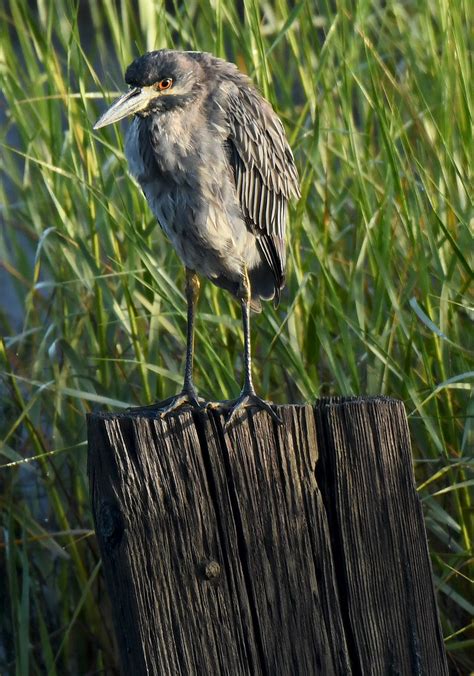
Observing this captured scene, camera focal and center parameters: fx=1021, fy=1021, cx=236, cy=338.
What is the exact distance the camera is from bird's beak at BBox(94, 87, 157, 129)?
7.72 ft

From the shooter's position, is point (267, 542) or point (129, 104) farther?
point (129, 104)

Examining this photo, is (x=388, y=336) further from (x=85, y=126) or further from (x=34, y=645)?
(x=34, y=645)

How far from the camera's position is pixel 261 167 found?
2732 mm

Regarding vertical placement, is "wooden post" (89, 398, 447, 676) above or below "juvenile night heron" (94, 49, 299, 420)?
below

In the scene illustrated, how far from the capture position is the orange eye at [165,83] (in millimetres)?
2479

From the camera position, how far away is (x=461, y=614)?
2699 millimetres

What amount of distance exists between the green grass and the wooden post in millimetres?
800

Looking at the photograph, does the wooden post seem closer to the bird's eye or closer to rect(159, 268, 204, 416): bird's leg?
rect(159, 268, 204, 416): bird's leg

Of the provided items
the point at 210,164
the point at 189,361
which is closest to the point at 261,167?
the point at 210,164

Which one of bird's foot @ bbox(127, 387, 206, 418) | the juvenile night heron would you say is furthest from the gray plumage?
bird's foot @ bbox(127, 387, 206, 418)

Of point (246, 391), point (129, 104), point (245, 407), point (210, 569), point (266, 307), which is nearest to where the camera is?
point (210, 569)

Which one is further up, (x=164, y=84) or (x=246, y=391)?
(x=164, y=84)

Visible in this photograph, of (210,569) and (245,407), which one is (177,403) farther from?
(210,569)

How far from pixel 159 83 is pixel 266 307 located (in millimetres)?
649
